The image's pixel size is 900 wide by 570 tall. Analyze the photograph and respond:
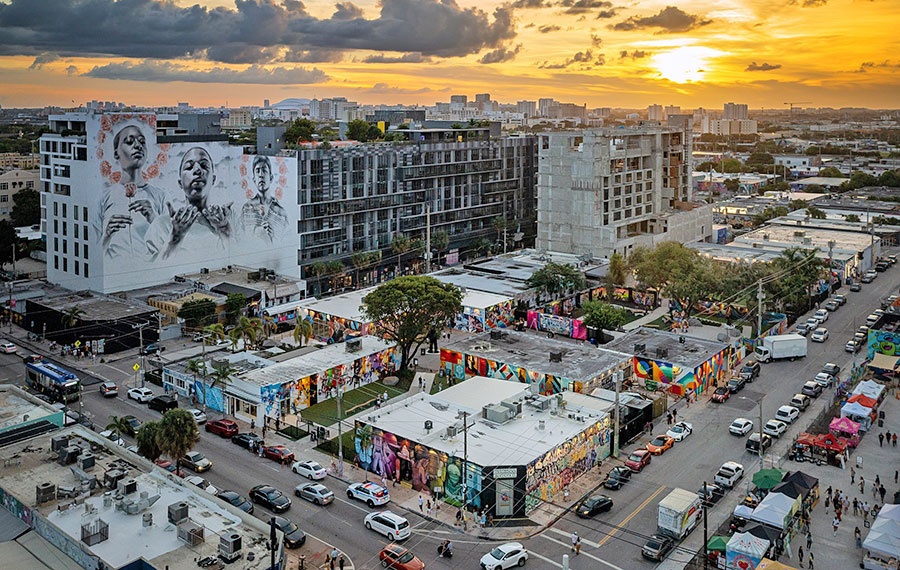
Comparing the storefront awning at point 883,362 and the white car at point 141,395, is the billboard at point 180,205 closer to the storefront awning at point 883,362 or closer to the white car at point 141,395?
the white car at point 141,395

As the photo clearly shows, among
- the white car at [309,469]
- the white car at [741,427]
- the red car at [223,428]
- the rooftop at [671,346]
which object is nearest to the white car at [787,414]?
the white car at [741,427]

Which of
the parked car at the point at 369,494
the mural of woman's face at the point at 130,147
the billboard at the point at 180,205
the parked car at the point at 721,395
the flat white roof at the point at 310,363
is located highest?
the mural of woman's face at the point at 130,147

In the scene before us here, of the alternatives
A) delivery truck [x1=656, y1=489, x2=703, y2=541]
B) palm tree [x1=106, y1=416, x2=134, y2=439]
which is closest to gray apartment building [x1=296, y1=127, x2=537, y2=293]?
palm tree [x1=106, y1=416, x2=134, y2=439]

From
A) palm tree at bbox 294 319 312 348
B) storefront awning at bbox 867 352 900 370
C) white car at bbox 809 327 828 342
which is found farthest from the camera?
white car at bbox 809 327 828 342

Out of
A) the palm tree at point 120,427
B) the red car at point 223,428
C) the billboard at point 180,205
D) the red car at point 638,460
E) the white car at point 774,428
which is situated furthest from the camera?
the billboard at point 180,205

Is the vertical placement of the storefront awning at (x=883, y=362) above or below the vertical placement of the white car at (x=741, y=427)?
above

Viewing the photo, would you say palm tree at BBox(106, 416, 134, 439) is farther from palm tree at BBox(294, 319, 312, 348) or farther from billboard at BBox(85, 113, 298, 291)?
billboard at BBox(85, 113, 298, 291)

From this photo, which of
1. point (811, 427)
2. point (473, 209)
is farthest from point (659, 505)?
point (473, 209)

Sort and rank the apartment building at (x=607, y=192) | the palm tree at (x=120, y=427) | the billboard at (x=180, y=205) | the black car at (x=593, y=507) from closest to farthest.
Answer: the black car at (x=593, y=507)
the palm tree at (x=120, y=427)
the billboard at (x=180, y=205)
the apartment building at (x=607, y=192)
